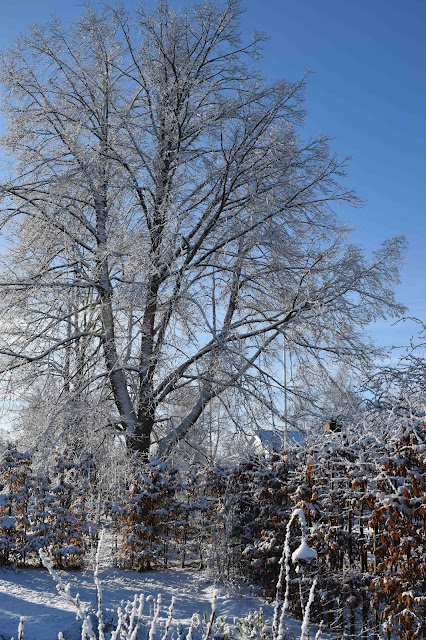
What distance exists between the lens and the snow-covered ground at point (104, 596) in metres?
4.96

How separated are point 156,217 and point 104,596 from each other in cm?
562

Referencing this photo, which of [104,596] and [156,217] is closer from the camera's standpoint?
[104,596]

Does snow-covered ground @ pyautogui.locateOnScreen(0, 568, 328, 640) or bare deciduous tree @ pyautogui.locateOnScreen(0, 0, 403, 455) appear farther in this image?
bare deciduous tree @ pyautogui.locateOnScreen(0, 0, 403, 455)

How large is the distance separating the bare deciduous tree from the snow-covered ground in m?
2.24

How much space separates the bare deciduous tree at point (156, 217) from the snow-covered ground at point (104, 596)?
7.34ft

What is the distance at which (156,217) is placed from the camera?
28.7 feet

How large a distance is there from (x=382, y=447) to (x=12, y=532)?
17.9ft

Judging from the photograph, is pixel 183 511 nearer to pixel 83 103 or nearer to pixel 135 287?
pixel 135 287

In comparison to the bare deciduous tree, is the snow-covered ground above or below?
below

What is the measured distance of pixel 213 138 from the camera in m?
9.65

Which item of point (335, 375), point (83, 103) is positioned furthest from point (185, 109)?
point (335, 375)

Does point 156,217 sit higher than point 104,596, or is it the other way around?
point 156,217

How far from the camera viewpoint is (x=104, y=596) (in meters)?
6.14

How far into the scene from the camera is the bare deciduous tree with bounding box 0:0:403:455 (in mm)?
8648
